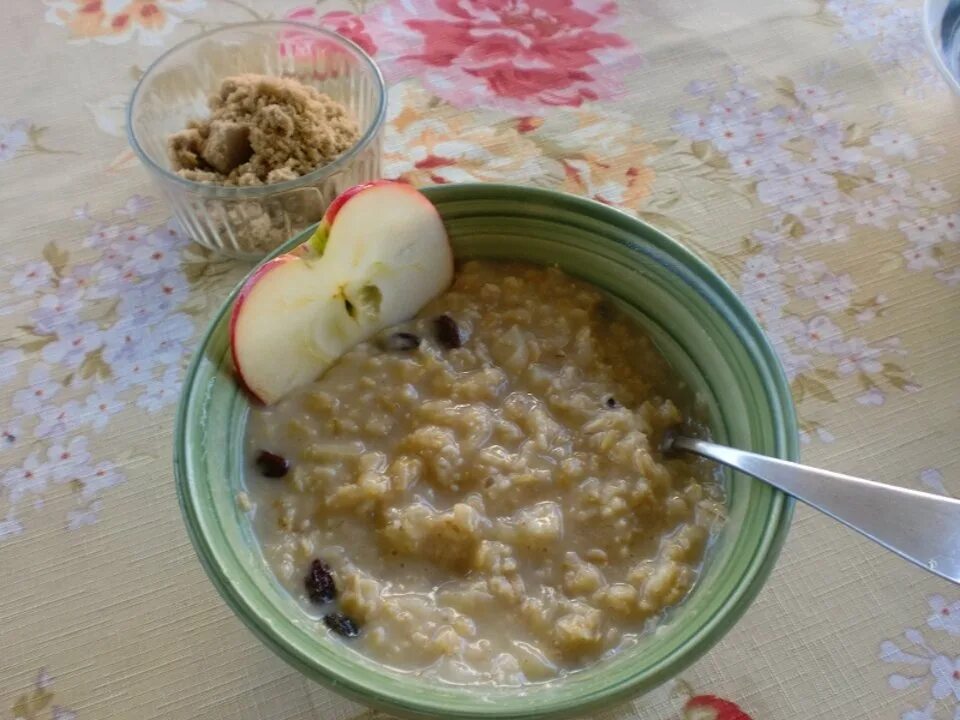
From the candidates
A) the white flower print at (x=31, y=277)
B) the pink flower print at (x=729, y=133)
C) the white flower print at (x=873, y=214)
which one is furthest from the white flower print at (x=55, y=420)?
the white flower print at (x=873, y=214)

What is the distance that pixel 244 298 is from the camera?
3.15 ft

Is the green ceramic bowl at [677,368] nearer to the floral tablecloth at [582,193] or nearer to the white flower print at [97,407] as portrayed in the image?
the floral tablecloth at [582,193]

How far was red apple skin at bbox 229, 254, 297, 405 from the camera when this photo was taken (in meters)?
0.96

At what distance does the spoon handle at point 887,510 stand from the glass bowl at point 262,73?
729mm

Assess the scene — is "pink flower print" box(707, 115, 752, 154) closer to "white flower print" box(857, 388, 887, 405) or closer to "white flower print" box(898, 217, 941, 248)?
"white flower print" box(898, 217, 941, 248)

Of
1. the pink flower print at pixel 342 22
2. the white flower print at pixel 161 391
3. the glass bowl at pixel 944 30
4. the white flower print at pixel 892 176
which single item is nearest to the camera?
the white flower print at pixel 161 391

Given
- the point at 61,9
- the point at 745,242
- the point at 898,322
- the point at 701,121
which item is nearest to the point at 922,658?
the point at 898,322

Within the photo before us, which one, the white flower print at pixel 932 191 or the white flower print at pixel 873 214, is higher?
the white flower print at pixel 932 191

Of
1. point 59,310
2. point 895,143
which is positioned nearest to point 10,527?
point 59,310

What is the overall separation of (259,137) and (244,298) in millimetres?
Answer: 422

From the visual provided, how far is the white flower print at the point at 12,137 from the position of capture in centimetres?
148

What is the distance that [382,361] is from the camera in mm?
1076

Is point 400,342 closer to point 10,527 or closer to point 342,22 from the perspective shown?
point 10,527

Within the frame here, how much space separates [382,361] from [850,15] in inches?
45.5
